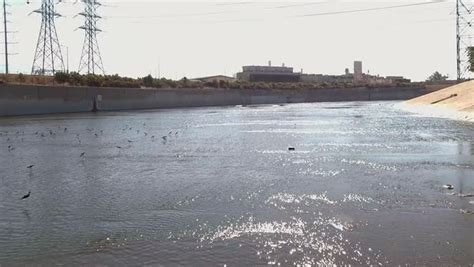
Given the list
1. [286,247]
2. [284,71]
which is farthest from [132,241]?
[284,71]

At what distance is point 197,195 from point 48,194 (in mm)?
3657

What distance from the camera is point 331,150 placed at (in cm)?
2155

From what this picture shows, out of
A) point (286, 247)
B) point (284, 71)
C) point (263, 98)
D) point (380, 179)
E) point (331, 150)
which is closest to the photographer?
point (286, 247)

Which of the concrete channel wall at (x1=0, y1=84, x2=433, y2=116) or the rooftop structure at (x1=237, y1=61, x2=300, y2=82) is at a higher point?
the rooftop structure at (x1=237, y1=61, x2=300, y2=82)

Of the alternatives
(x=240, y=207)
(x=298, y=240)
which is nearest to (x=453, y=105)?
(x=240, y=207)

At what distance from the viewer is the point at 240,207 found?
35.9 feet

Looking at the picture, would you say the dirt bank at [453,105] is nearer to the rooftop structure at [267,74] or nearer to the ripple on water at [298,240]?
the ripple on water at [298,240]

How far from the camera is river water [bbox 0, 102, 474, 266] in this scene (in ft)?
25.8

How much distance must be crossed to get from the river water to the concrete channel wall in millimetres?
38281

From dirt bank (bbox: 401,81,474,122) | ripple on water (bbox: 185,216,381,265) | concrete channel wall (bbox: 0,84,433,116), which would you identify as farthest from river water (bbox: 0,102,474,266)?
concrete channel wall (bbox: 0,84,433,116)

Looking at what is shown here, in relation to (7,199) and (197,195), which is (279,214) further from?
(7,199)

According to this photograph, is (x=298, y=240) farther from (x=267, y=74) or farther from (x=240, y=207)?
(x=267, y=74)

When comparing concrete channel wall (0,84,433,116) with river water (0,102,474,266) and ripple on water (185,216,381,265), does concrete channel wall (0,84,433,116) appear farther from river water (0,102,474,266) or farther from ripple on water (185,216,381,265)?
ripple on water (185,216,381,265)

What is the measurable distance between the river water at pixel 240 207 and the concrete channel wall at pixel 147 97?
38281 millimetres
